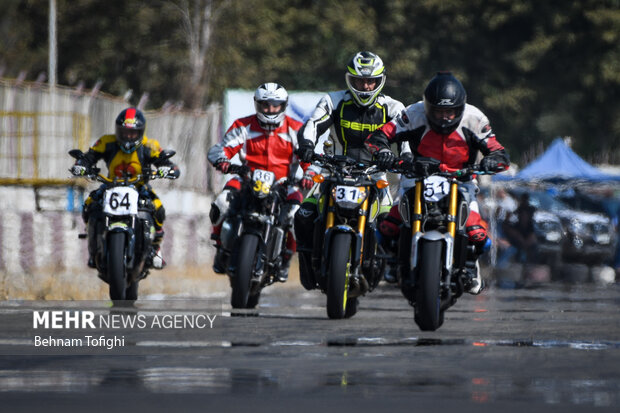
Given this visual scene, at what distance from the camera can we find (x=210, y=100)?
51.1 meters

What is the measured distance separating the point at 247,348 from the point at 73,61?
41.7 meters

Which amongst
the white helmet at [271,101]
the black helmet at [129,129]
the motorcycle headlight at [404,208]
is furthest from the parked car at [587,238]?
the motorcycle headlight at [404,208]

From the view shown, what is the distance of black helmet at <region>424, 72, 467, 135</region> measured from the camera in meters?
11.8

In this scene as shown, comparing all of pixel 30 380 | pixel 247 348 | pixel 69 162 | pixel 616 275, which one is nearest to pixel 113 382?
pixel 30 380

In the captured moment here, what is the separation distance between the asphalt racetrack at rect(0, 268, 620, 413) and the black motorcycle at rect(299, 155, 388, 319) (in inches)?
12.0

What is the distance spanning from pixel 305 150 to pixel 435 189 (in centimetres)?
192

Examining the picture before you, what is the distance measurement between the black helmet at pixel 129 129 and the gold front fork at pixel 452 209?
15.3 ft

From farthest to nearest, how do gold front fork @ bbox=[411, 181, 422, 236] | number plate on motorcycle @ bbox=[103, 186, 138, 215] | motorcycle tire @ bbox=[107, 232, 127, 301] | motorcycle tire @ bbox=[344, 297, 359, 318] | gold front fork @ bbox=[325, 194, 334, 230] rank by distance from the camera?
number plate on motorcycle @ bbox=[103, 186, 138, 215]
motorcycle tire @ bbox=[107, 232, 127, 301]
motorcycle tire @ bbox=[344, 297, 359, 318]
gold front fork @ bbox=[325, 194, 334, 230]
gold front fork @ bbox=[411, 181, 422, 236]

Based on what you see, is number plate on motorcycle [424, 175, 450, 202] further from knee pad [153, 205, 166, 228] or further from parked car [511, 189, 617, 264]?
parked car [511, 189, 617, 264]

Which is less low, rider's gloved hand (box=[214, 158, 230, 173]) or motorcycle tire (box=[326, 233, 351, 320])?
rider's gloved hand (box=[214, 158, 230, 173])

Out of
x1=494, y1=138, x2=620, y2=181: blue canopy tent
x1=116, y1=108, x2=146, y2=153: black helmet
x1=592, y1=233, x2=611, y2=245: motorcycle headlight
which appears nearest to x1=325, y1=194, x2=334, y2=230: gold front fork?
x1=116, y1=108, x2=146, y2=153: black helmet

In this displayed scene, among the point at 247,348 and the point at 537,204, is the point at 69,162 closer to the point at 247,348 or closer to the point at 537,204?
the point at 537,204

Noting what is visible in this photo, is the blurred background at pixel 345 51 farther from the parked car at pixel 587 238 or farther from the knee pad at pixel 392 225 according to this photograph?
the knee pad at pixel 392 225

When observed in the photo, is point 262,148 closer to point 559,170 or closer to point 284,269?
point 284,269
